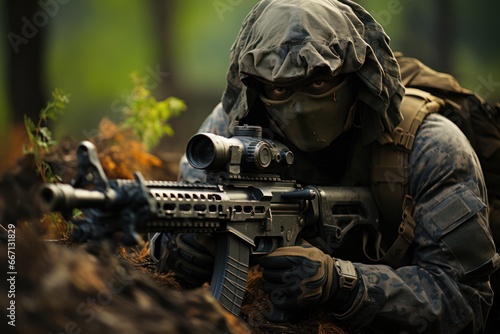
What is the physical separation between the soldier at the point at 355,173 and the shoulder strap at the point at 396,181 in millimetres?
11

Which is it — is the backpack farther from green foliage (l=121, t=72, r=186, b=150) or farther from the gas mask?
green foliage (l=121, t=72, r=186, b=150)

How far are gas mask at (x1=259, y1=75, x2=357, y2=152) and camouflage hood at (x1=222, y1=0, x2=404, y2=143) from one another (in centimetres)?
10

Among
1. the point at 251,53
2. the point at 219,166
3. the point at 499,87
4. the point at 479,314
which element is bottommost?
the point at 499,87

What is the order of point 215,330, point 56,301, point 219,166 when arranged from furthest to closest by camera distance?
point 219,166, point 215,330, point 56,301

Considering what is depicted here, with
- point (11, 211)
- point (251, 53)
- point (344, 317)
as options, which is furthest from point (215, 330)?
point (251, 53)

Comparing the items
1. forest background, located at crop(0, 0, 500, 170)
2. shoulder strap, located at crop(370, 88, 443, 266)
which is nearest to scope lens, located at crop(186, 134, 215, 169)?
shoulder strap, located at crop(370, 88, 443, 266)

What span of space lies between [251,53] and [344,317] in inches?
59.6

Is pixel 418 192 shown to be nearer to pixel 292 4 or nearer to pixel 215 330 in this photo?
pixel 292 4

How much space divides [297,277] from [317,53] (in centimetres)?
117

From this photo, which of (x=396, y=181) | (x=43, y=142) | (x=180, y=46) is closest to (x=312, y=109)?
(x=396, y=181)

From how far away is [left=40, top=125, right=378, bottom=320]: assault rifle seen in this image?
125 inches

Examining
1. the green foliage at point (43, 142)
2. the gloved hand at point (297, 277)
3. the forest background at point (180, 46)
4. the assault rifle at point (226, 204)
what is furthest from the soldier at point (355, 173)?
the forest background at point (180, 46)

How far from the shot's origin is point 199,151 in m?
3.96

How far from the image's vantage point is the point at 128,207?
3.24m
